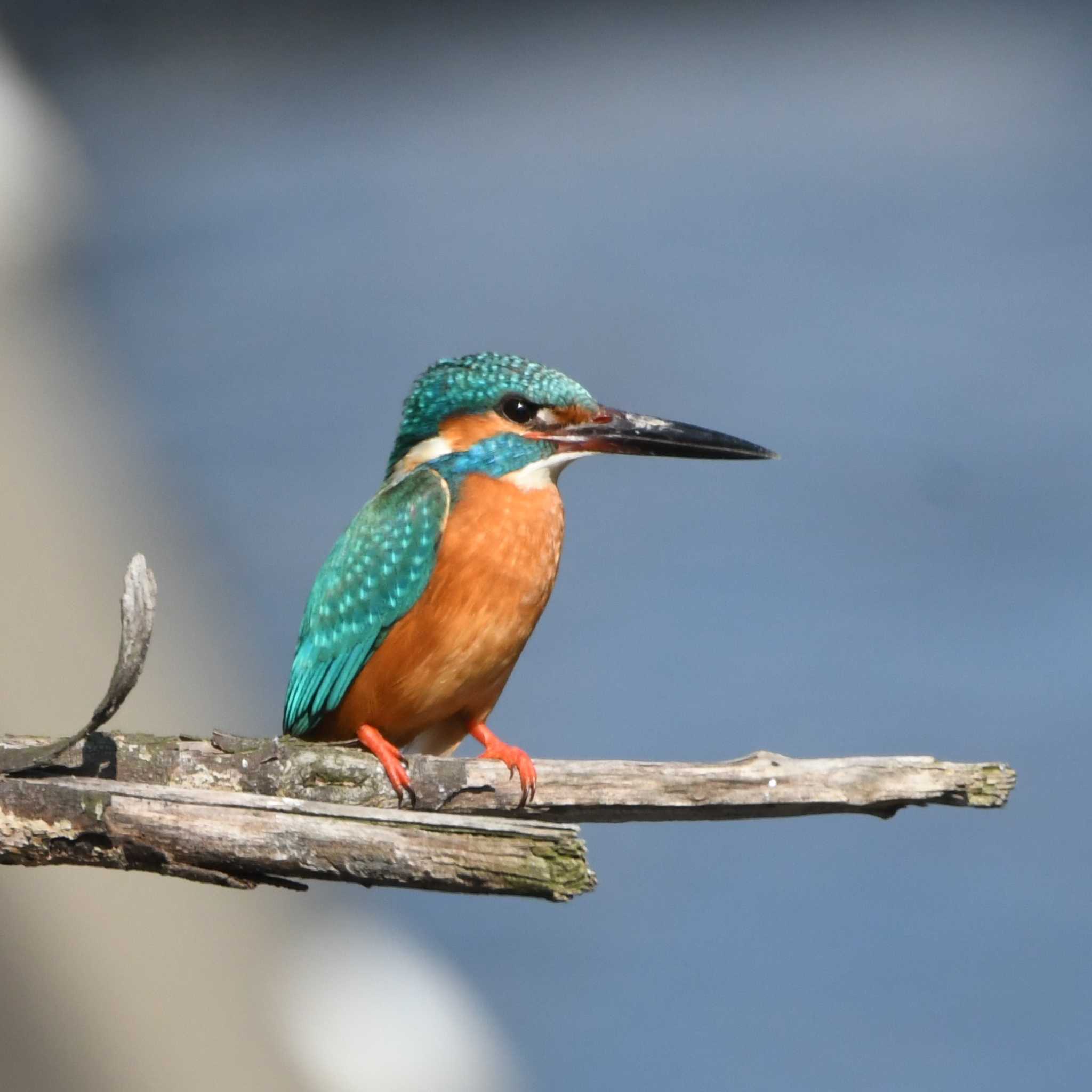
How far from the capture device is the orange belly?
2.21 metres

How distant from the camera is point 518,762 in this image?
179cm

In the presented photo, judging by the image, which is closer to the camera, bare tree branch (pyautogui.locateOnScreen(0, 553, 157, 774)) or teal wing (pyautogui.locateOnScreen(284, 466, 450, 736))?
bare tree branch (pyautogui.locateOnScreen(0, 553, 157, 774))

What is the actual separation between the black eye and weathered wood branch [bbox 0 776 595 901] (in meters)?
1.05

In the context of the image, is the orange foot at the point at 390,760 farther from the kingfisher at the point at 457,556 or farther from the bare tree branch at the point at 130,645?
the bare tree branch at the point at 130,645

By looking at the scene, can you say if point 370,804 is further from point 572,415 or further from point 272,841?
point 572,415

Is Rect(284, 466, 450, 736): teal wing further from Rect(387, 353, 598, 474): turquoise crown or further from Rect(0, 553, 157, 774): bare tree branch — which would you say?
Rect(0, 553, 157, 774): bare tree branch

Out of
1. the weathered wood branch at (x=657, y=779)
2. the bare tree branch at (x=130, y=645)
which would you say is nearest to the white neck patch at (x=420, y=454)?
the weathered wood branch at (x=657, y=779)

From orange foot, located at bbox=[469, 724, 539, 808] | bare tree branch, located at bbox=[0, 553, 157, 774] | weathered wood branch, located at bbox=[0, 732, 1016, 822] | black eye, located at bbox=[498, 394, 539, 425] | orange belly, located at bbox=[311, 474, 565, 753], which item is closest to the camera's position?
bare tree branch, located at bbox=[0, 553, 157, 774]

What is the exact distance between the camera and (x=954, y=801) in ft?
5.41

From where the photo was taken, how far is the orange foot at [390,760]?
5.80 ft

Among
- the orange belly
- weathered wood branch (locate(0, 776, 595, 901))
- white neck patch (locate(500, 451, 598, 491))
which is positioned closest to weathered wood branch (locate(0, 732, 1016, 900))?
weathered wood branch (locate(0, 776, 595, 901))

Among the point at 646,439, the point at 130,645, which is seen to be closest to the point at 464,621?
the point at 646,439

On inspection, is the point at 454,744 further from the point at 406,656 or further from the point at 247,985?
the point at 247,985

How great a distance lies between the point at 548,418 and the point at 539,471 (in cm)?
9
